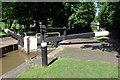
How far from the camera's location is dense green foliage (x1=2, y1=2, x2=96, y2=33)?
48.5 ft

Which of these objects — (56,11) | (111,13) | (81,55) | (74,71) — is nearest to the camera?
(74,71)

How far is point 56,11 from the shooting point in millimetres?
15891

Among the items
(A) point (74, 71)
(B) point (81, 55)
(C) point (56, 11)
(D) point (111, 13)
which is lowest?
(A) point (74, 71)

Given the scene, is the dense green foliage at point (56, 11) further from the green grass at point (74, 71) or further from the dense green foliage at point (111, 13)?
the green grass at point (74, 71)

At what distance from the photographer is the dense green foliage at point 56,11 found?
582 inches

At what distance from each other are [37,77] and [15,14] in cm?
1356

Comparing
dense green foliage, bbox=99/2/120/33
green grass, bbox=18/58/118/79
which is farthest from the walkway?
dense green foliage, bbox=99/2/120/33

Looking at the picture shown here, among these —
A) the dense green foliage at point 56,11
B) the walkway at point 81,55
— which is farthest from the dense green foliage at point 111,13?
the dense green foliage at point 56,11

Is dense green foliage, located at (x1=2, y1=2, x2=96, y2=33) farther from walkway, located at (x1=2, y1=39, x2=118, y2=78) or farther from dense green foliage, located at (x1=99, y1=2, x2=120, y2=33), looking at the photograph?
walkway, located at (x1=2, y1=39, x2=118, y2=78)

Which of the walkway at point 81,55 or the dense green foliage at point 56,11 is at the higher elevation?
the dense green foliage at point 56,11

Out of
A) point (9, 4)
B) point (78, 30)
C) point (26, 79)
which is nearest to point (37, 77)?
point (26, 79)

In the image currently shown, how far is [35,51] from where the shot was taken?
9.71 meters

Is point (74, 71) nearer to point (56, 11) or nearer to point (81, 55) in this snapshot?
point (81, 55)

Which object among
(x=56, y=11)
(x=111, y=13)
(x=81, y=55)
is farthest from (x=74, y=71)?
(x=56, y=11)
